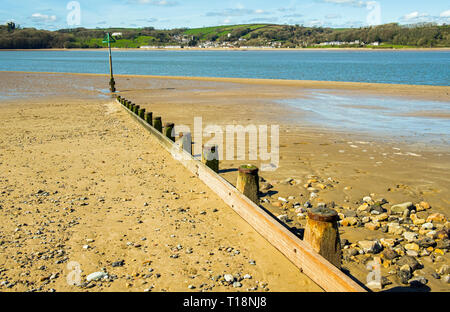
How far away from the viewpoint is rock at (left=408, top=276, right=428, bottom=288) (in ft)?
15.2

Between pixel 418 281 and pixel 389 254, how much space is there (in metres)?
0.62

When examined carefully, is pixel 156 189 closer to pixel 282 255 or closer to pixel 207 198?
pixel 207 198

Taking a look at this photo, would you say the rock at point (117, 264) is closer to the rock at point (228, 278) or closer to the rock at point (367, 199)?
the rock at point (228, 278)

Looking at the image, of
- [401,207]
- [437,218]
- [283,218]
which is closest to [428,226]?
[437,218]

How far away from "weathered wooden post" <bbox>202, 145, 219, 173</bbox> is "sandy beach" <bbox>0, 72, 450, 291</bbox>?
1.76 ft

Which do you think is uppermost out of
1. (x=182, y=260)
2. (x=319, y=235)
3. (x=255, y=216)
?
(x=319, y=235)

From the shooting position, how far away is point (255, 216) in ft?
18.1

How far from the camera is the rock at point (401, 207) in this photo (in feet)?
22.2

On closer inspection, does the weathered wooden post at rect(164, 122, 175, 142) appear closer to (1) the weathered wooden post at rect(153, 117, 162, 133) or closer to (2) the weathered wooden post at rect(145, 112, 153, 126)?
(1) the weathered wooden post at rect(153, 117, 162, 133)

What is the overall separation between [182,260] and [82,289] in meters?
1.27

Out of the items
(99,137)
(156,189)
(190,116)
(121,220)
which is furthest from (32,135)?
(121,220)

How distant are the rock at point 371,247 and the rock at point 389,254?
117mm

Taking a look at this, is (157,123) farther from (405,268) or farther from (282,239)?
(405,268)

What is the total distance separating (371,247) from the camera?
5449 mm
